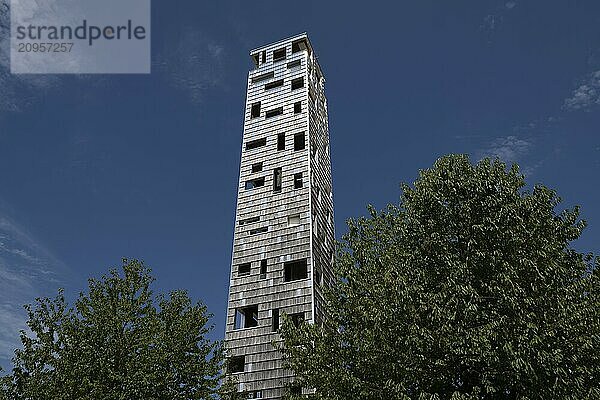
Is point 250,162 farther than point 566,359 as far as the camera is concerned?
Yes

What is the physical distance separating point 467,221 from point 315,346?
24.3ft

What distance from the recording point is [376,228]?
22562 mm

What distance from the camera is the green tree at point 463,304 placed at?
54.4ft

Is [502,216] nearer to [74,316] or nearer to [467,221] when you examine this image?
[467,221]

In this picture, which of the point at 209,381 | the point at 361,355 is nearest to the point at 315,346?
the point at 361,355

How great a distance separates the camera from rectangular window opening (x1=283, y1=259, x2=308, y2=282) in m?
33.1

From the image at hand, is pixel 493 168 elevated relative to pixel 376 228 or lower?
elevated

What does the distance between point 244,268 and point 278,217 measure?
155 inches

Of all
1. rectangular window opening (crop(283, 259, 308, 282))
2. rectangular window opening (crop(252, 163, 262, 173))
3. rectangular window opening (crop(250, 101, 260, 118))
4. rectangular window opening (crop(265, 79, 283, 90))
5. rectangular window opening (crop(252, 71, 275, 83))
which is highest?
rectangular window opening (crop(252, 71, 275, 83))

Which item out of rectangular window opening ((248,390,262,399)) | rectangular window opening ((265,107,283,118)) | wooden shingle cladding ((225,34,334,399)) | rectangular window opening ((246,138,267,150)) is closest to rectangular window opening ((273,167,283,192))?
wooden shingle cladding ((225,34,334,399))

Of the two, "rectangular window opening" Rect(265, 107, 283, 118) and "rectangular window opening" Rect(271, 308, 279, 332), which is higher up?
"rectangular window opening" Rect(265, 107, 283, 118)

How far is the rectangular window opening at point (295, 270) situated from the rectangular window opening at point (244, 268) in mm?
2444

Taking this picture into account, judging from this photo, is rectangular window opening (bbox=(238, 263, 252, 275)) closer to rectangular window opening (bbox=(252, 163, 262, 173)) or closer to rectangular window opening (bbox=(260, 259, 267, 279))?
rectangular window opening (bbox=(260, 259, 267, 279))

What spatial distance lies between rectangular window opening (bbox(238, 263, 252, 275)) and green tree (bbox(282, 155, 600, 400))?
12.4 m
